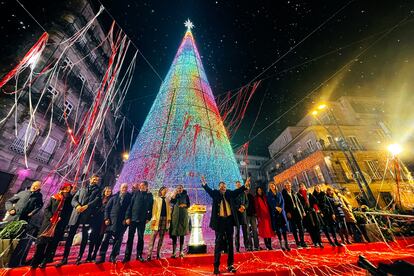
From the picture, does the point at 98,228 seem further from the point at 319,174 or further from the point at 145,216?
the point at 319,174

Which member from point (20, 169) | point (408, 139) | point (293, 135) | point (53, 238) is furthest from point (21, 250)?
point (408, 139)

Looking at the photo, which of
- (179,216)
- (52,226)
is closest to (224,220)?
(179,216)

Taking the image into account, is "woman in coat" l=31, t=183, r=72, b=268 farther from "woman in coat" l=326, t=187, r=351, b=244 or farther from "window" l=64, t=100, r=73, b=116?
"window" l=64, t=100, r=73, b=116

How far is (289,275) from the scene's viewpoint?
2.93 m

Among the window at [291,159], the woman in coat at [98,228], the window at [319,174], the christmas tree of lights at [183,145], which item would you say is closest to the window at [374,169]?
the window at [319,174]

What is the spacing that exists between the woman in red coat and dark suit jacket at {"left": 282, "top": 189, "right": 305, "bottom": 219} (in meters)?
0.52

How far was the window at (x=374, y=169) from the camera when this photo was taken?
66.2 ft

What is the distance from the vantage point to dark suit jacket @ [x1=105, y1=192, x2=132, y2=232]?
3.86 metres

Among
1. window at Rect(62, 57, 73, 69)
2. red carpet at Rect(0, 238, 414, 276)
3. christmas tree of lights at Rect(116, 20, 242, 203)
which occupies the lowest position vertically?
red carpet at Rect(0, 238, 414, 276)

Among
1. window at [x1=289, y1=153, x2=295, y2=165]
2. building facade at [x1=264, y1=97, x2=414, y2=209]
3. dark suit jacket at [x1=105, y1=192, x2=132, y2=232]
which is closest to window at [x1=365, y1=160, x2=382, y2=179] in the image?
building facade at [x1=264, y1=97, x2=414, y2=209]

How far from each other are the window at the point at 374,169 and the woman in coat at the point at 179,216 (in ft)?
81.3

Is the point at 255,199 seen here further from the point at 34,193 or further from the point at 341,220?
the point at 34,193

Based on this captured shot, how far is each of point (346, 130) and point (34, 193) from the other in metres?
30.5

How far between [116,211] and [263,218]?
3640 mm
